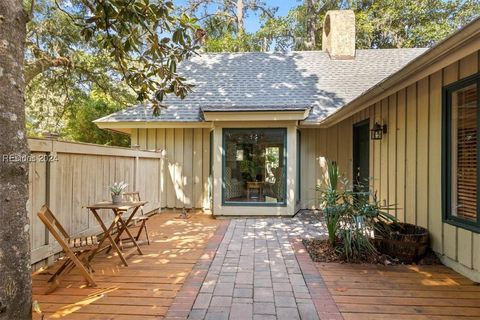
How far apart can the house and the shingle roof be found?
0.11 feet

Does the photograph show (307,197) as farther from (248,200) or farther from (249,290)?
(249,290)

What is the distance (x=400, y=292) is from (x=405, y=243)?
1014 millimetres

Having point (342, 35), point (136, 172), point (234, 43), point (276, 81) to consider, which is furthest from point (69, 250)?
point (234, 43)

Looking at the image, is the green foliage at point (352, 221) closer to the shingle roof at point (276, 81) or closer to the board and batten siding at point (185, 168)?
the shingle roof at point (276, 81)

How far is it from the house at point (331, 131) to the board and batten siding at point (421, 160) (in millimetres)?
17

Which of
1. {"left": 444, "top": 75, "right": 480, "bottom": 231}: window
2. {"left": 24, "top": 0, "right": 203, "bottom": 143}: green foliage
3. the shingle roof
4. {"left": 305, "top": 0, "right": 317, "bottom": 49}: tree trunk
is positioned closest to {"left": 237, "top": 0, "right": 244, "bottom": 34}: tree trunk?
{"left": 305, "top": 0, "right": 317, "bottom": 49}: tree trunk

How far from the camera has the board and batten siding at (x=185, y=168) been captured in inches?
331

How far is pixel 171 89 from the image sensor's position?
12.7ft

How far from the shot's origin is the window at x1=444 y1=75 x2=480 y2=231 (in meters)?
3.36

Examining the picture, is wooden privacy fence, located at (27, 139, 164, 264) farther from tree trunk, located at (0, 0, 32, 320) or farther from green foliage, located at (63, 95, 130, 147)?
green foliage, located at (63, 95, 130, 147)

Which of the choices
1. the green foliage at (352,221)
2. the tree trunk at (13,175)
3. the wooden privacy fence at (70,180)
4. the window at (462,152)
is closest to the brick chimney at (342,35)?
the window at (462,152)

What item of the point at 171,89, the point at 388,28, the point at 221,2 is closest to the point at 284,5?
the point at 221,2

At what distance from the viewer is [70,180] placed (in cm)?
429

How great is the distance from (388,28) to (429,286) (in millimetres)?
17140
